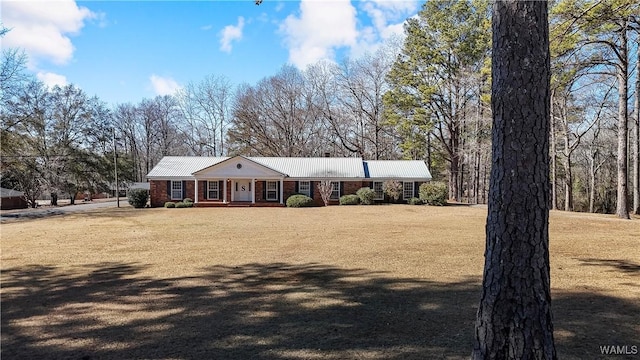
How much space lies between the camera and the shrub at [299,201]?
2827 centimetres

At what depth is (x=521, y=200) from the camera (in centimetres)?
277

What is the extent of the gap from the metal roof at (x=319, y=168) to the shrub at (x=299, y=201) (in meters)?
2.41

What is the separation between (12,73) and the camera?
2394cm

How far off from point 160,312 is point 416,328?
3.33m

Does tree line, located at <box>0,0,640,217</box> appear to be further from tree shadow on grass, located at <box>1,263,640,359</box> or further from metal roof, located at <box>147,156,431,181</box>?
tree shadow on grass, located at <box>1,263,640,359</box>

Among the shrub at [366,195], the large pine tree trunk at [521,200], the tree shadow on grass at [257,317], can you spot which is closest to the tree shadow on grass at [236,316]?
the tree shadow on grass at [257,317]

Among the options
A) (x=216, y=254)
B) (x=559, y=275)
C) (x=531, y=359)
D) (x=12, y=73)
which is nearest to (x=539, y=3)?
(x=531, y=359)

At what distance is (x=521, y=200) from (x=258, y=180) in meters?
28.8

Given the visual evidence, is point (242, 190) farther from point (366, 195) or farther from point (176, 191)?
point (366, 195)

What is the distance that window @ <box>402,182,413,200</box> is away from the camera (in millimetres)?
30547

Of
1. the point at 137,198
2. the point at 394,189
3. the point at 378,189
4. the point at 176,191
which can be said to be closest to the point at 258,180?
the point at 176,191

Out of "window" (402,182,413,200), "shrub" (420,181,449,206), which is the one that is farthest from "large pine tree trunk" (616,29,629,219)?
"window" (402,182,413,200)

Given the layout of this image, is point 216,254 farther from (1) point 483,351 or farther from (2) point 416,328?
(1) point 483,351

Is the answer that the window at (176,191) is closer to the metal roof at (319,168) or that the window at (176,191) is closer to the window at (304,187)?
the metal roof at (319,168)
